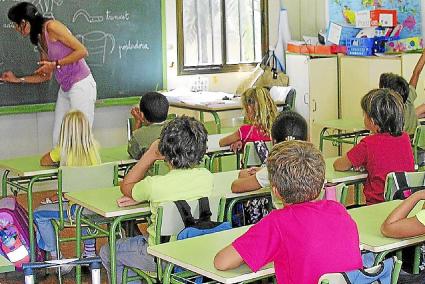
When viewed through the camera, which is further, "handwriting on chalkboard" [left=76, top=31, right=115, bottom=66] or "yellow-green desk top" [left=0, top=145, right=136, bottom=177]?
"handwriting on chalkboard" [left=76, top=31, right=115, bottom=66]

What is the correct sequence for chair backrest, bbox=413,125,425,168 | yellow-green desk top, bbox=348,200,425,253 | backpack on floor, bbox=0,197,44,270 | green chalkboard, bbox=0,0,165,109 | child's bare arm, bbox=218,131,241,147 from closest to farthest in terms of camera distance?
yellow-green desk top, bbox=348,200,425,253 → backpack on floor, bbox=0,197,44,270 → child's bare arm, bbox=218,131,241,147 → chair backrest, bbox=413,125,425,168 → green chalkboard, bbox=0,0,165,109

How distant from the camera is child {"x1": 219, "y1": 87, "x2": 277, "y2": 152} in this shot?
5.46 meters

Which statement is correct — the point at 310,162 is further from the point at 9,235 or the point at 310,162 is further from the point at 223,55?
the point at 223,55

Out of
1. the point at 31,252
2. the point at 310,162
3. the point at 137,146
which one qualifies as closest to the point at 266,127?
the point at 137,146

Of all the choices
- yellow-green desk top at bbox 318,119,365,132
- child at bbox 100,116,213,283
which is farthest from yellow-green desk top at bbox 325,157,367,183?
yellow-green desk top at bbox 318,119,365,132

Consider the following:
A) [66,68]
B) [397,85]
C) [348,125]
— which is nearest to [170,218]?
[397,85]

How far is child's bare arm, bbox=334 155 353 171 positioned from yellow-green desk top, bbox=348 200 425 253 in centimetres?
74

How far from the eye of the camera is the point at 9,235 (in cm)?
491

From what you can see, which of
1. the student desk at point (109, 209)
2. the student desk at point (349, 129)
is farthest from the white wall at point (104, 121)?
the student desk at point (109, 209)

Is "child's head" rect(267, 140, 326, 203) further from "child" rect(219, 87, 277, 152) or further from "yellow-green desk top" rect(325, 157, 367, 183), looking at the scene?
"child" rect(219, 87, 277, 152)

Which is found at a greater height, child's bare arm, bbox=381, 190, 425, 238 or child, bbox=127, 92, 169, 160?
child, bbox=127, 92, 169, 160

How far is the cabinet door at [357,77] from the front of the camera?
7.96 m

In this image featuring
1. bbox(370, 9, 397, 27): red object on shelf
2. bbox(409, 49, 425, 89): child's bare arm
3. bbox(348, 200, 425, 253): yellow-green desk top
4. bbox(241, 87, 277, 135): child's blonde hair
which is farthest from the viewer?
bbox(370, 9, 397, 27): red object on shelf

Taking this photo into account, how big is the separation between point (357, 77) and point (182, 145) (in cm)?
481
